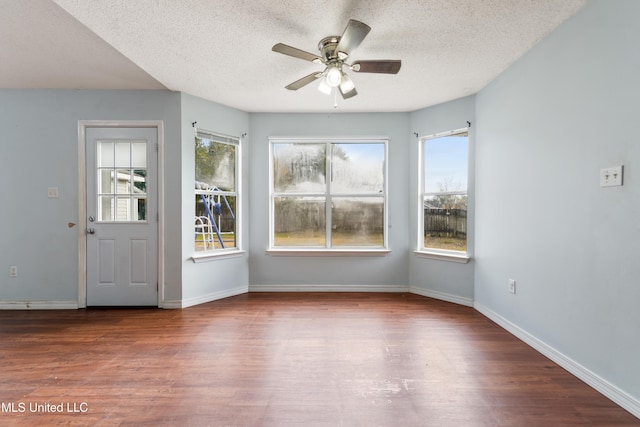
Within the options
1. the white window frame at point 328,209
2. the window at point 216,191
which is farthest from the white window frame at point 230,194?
the white window frame at point 328,209

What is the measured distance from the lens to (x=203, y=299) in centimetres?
361

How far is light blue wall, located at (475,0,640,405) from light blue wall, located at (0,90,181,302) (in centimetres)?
351

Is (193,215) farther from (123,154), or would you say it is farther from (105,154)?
(105,154)

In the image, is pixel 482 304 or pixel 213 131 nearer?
pixel 482 304

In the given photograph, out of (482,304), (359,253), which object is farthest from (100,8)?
(482,304)

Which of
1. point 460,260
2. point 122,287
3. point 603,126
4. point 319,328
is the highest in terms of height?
point 603,126

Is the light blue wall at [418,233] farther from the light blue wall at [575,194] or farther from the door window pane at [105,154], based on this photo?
the door window pane at [105,154]

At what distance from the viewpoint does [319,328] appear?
2799 mm

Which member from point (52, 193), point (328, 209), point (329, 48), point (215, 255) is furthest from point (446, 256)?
point (52, 193)

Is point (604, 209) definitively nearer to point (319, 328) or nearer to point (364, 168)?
point (319, 328)

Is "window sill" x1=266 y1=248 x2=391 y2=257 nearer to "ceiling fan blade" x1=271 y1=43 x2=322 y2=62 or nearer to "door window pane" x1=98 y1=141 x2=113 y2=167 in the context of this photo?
"door window pane" x1=98 y1=141 x2=113 y2=167

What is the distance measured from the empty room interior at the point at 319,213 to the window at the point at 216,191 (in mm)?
29

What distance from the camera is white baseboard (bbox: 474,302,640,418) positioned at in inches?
66.6

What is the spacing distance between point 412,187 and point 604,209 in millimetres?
2247
